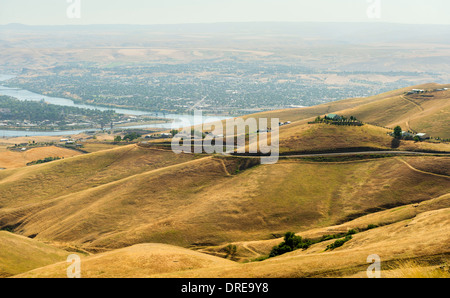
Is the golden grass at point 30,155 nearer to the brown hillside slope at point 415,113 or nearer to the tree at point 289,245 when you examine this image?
the brown hillside slope at point 415,113

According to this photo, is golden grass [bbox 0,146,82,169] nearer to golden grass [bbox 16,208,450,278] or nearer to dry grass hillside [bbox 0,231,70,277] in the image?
dry grass hillside [bbox 0,231,70,277]

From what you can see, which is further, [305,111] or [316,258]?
[305,111]

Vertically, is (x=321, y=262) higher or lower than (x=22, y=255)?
higher

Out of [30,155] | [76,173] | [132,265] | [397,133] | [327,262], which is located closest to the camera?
[327,262]

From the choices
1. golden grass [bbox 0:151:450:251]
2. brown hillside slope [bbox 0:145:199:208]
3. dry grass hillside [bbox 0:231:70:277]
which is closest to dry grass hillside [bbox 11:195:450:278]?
dry grass hillside [bbox 0:231:70:277]

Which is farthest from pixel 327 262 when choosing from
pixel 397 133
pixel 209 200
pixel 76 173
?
A: pixel 76 173

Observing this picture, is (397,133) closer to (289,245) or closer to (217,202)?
(217,202)

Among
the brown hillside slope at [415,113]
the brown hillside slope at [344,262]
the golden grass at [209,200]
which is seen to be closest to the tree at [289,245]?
the golden grass at [209,200]

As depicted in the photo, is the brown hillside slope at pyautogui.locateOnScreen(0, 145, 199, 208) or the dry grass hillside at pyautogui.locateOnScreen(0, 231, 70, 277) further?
the brown hillside slope at pyautogui.locateOnScreen(0, 145, 199, 208)

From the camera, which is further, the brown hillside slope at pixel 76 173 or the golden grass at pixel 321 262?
the brown hillside slope at pixel 76 173

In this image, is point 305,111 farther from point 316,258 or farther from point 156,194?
point 316,258
